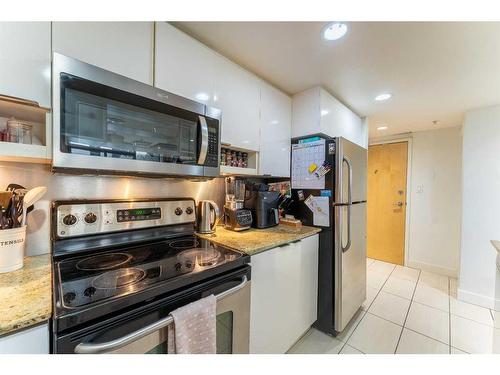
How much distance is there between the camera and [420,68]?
4.78 ft

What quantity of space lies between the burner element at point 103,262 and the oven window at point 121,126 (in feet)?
1.54

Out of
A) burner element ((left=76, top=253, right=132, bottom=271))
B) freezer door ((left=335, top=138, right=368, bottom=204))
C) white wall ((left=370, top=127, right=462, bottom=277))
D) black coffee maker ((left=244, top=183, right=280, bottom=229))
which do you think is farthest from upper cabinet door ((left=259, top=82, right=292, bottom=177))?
white wall ((left=370, top=127, right=462, bottom=277))

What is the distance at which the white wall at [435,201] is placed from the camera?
9.04 feet

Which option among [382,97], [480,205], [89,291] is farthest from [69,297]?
[480,205]

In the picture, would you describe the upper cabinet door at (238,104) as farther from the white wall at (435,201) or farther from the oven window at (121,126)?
the white wall at (435,201)

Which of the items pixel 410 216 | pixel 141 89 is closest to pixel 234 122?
pixel 141 89

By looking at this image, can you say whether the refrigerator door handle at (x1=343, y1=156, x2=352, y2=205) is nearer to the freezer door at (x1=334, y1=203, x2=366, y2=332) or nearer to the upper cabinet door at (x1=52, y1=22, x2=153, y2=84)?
the freezer door at (x1=334, y1=203, x2=366, y2=332)

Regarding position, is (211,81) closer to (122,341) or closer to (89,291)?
(89,291)

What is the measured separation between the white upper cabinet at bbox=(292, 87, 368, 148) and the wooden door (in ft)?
5.51

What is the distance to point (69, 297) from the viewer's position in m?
0.62

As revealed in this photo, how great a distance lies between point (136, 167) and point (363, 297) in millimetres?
2228

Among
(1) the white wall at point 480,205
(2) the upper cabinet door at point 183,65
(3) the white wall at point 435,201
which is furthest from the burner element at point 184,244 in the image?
(3) the white wall at point 435,201

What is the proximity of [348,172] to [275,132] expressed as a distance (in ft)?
2.25
